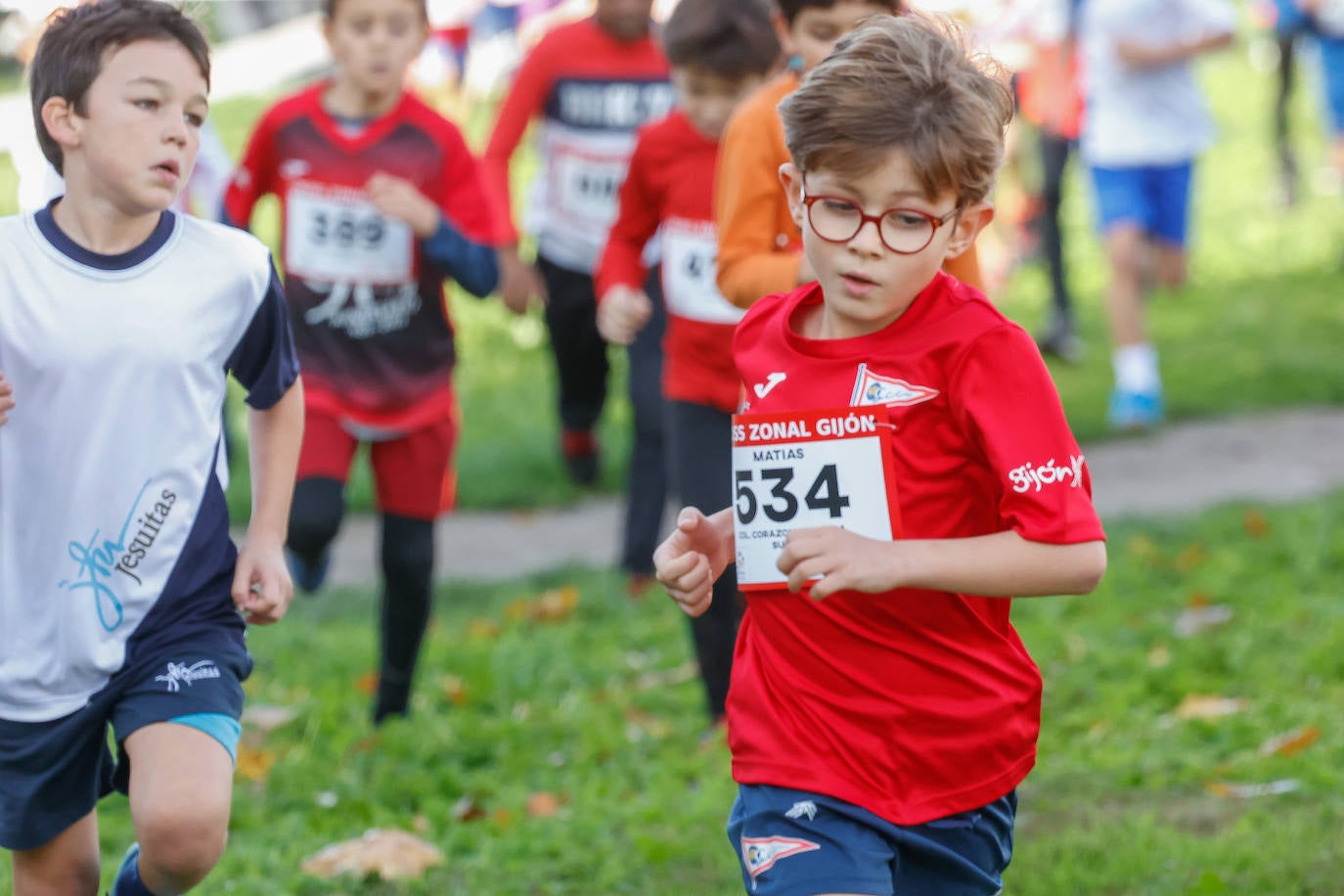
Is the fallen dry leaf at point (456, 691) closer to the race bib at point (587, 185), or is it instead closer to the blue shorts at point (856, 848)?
the race bib at point (587, 185)

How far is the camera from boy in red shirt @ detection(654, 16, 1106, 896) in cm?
267

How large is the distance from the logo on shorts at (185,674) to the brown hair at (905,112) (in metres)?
1.38

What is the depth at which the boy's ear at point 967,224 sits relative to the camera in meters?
2.79

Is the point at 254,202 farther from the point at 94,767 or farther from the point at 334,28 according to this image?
the point at 94,767

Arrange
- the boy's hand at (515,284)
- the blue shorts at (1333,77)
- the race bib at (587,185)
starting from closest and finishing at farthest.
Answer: the boy's hand at (515,284), the race bib at (587,185), the blue shorts at (1333,77)

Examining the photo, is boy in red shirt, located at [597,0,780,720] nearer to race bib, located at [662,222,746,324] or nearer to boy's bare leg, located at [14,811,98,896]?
race bib, located at [662,222,746,324]

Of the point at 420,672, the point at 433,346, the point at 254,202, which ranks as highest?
the point at 254,202

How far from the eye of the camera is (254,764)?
16.8 feet

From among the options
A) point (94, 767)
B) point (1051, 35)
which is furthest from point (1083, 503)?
point (1051, 35)

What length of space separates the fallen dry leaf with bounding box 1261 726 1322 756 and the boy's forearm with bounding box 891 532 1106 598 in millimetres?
2305

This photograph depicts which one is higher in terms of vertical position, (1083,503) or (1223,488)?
(1083,503)

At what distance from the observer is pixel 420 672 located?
5.91 meters

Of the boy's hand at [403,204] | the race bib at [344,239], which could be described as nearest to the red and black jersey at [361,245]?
the race bib at [344,239]

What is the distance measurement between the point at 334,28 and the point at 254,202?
0.54m
